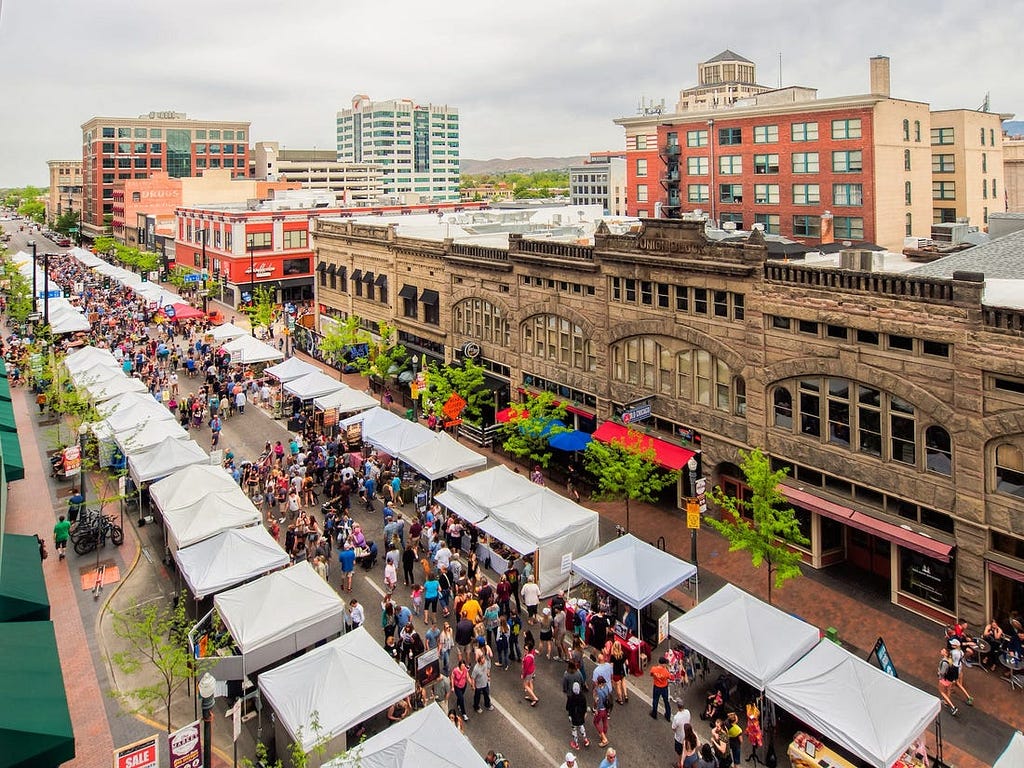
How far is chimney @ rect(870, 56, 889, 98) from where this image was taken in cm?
5566

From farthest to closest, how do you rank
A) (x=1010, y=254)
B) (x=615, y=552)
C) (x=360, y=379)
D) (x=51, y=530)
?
(x=360, y=379)
(x=51, y=530)
(x=1010, y=254)
(x=615, y=552)

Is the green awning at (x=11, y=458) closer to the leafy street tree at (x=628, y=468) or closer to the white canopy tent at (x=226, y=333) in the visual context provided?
the leafy street tree at (x=628, y=468)

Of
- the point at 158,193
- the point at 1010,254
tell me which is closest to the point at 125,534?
the point at 1010,254

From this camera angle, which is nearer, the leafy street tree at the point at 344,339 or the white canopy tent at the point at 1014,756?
the white canopy tent at the point at 1014,756

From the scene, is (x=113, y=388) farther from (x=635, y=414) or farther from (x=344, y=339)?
(x=635, y=414)

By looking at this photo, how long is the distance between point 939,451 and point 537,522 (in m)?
11.8

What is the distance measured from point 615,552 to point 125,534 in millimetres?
19116

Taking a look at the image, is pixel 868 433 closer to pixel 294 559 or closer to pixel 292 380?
pixel 294 559

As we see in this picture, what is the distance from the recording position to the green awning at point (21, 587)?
1861 cm

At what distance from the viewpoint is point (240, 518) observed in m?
24.2

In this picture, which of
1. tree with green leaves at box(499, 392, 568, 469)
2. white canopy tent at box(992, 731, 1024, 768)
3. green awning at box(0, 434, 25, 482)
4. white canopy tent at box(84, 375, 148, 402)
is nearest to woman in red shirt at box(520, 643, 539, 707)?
white canopy tent at box(992, 731, 1024, 768)

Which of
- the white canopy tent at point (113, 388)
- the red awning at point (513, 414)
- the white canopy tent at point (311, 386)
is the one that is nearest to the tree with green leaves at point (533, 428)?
the red awning at point (513, 414)

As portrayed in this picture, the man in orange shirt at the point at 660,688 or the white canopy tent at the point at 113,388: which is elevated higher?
the white canopy tent at the point at 113,388

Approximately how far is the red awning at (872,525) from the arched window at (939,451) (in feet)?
6.53
